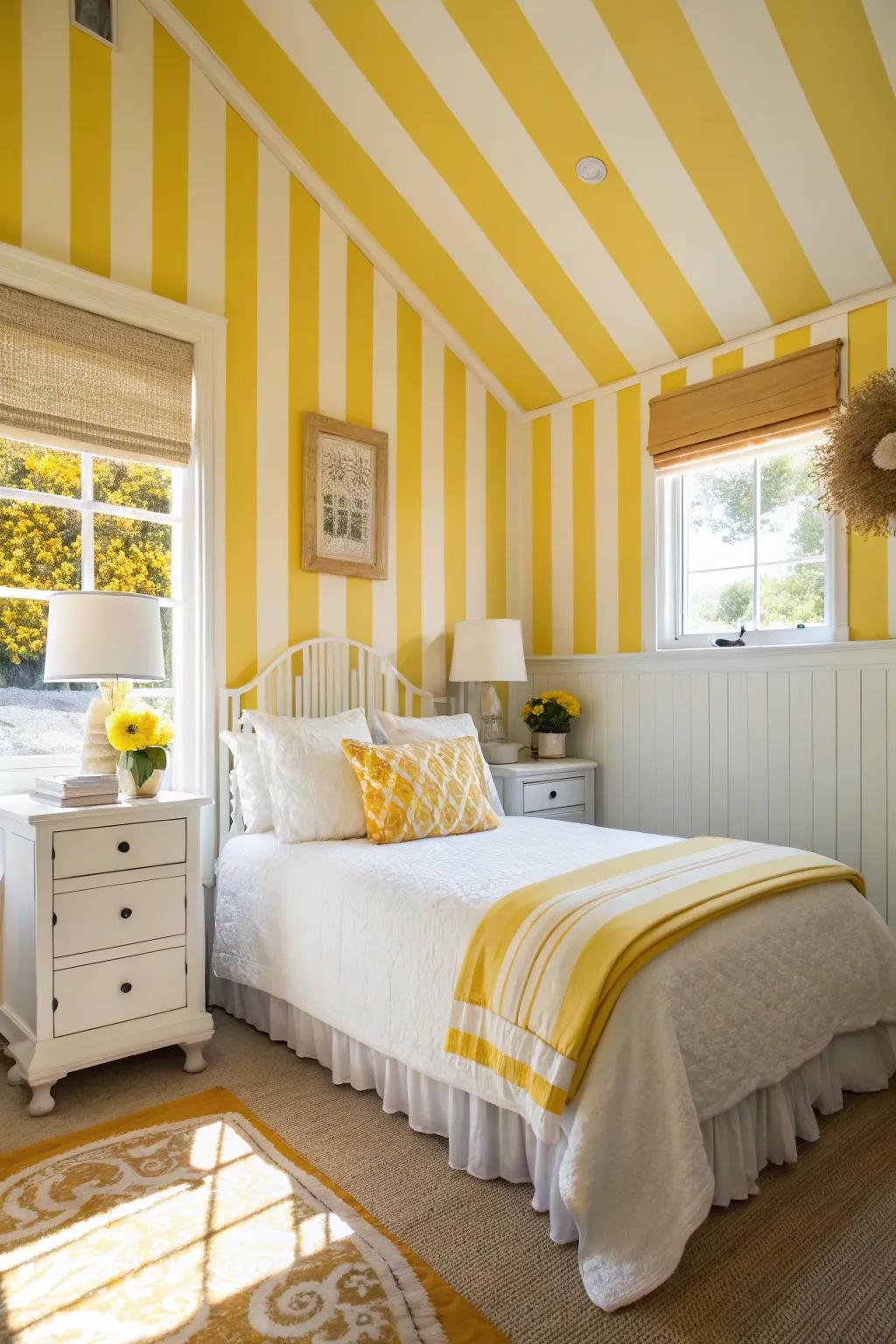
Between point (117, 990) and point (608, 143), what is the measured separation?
3.10 metres

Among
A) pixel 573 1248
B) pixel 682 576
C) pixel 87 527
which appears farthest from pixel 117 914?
pixel 682 576

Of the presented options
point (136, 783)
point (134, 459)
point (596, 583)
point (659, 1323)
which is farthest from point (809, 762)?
point (134, 459)

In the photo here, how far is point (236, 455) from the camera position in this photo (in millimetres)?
3168

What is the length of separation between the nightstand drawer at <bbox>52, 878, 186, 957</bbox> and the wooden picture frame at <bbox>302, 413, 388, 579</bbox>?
142cm

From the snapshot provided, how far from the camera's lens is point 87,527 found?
9.31 ft

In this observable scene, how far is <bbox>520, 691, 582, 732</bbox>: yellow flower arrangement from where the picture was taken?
3828 mm

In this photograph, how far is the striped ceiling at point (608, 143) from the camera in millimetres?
2588

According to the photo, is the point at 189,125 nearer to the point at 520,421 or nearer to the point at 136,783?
the point at 520,421

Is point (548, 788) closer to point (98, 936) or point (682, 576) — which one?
point (682, 576)

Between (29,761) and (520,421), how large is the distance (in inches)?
108

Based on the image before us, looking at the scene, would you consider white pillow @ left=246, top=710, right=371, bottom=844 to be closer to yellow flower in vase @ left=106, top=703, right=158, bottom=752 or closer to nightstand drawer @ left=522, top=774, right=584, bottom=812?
yellow flower in vase @ left=106, top=703, right=158, bottom=752

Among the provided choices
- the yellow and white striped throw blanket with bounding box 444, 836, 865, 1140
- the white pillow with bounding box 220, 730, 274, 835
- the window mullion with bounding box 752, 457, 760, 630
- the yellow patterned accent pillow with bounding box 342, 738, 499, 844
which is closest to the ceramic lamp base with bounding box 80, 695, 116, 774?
the white pillow with bounding box 220, 730, 274, 835

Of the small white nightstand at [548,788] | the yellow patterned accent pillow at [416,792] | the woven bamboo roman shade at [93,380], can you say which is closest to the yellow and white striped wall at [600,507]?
the small white nightstand at [548,788]

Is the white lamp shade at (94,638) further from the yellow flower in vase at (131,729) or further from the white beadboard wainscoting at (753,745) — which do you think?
the white beadboard wainscoting at (753,745)
